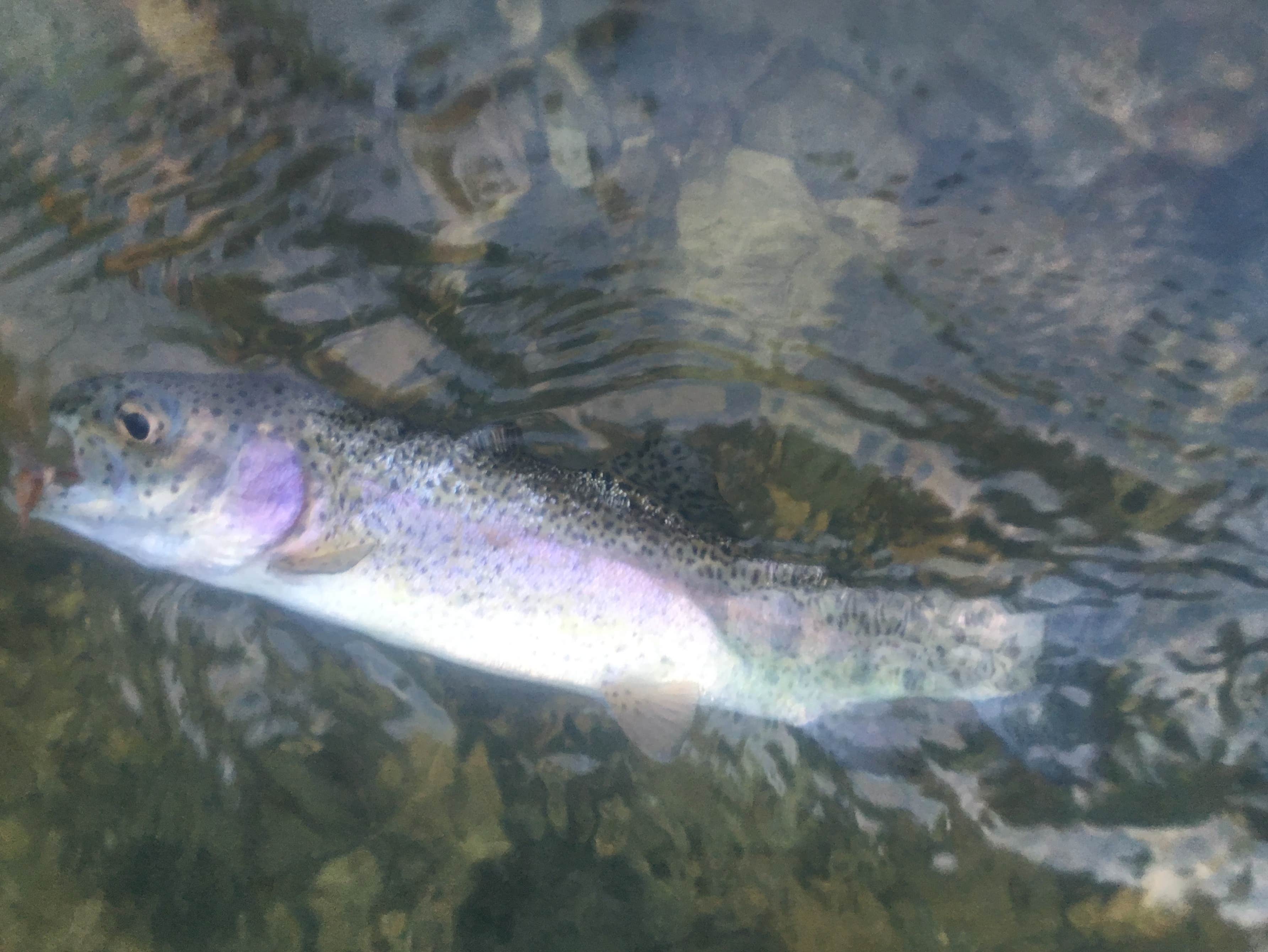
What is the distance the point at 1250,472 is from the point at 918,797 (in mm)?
1549

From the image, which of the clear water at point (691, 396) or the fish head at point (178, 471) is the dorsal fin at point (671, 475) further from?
the fish head at point (178, 471)

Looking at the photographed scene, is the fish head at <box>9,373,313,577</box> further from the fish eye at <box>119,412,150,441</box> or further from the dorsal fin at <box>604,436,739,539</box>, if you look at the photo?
the dorsal fin at <box>604,436,739,539</box>

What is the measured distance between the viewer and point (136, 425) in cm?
220

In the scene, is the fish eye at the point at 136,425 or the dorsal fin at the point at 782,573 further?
the dorsal fin at the point at 782,573

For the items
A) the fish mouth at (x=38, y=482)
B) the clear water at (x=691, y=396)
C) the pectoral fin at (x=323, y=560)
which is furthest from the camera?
the clear water at (x=691, y=396)

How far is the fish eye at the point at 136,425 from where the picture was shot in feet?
7.18

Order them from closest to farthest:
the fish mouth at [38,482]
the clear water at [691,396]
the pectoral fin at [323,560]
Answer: the fish mouth at [38,482]
the pectoral fin at [323,560]
the clear water at [691,396]

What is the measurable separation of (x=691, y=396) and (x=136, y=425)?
1.74 m

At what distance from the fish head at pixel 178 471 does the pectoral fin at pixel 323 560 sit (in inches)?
3.0

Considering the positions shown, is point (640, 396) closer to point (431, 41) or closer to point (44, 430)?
point (431, 41)

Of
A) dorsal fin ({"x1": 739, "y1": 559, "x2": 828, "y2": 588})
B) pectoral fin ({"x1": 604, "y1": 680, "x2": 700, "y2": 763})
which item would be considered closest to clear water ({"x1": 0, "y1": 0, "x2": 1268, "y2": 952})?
dorsal fin ({"x1": 739, "y1": 559, "x2": 828, "y2": 588})

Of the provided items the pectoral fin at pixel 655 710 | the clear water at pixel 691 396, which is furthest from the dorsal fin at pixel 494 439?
the pectoral fin at pixel 655 710

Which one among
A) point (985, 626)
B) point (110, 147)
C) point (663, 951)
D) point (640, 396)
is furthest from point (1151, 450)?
point (110, 147)

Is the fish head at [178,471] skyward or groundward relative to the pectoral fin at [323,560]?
skyward
